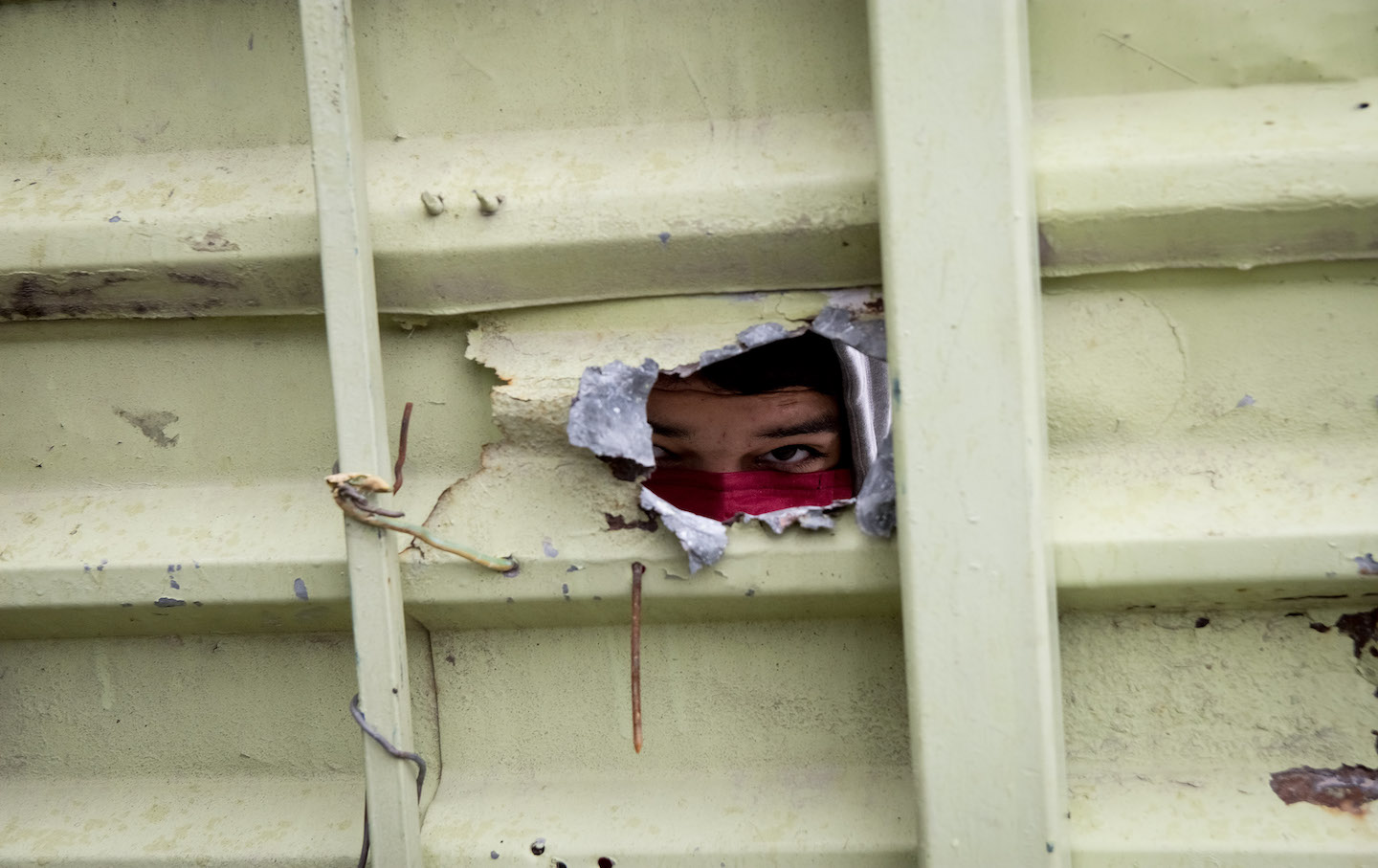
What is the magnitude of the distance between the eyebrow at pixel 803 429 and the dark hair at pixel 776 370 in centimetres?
6

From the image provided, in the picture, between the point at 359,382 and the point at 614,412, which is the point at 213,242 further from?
the point at 614,412

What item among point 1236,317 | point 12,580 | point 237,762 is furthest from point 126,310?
point 1236,317

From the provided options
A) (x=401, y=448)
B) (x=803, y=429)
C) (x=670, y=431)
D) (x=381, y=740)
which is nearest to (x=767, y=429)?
(x=803, y=429)

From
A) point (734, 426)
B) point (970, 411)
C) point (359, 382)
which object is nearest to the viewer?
point (970, 411)

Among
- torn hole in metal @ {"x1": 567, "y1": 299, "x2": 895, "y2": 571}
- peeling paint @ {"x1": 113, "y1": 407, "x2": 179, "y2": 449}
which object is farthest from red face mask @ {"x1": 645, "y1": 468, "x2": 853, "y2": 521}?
peeling paint @ {"x1": 113, "y1": 407, "x2": 179, "y2": 449}

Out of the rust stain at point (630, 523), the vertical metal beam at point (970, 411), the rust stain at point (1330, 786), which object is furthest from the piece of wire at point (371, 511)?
the rust stain at point (1330, 786)

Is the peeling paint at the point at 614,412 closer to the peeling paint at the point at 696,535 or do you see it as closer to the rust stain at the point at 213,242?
the peeling paint at the point at 696,535

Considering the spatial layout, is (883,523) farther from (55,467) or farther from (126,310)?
(55,467)

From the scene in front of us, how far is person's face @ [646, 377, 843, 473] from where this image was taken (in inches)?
64.9

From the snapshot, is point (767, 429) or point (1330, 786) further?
point (767, 429)

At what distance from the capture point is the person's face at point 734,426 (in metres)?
1.65

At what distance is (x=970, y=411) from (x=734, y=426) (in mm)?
698

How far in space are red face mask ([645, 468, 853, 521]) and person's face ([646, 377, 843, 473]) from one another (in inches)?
0.7

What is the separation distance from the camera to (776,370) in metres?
1.79
